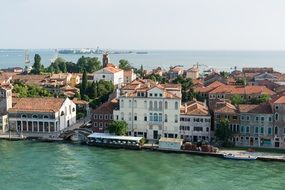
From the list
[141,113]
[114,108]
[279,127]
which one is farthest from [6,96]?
[279,127]

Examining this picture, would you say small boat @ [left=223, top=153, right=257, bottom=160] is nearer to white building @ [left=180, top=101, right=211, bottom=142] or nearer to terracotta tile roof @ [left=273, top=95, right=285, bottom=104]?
white building @ [left=180, top=101, right=211, bottom=142]

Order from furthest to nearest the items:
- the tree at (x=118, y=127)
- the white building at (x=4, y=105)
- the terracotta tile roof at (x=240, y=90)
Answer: the terracotta tile roof at (x=240, y=90), the white building at (x=4, y=105), the tree at (x=118, y=127)

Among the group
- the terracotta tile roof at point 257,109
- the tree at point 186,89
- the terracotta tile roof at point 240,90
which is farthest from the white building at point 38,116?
the terracotta tile roof at point 240,90

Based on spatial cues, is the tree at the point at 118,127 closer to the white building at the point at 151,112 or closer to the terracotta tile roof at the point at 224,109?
the white building at the point at 151,112

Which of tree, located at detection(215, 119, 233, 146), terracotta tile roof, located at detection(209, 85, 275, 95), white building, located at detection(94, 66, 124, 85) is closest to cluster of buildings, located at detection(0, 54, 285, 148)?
tree, located at detection(215, 119, 233, 146)

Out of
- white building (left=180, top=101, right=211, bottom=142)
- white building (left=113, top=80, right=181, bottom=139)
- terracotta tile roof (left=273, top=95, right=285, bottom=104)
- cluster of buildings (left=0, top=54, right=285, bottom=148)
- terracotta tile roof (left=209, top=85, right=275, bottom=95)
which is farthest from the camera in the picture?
terracotta tile roof (left=209, top=85, right=275, bottom=95)
